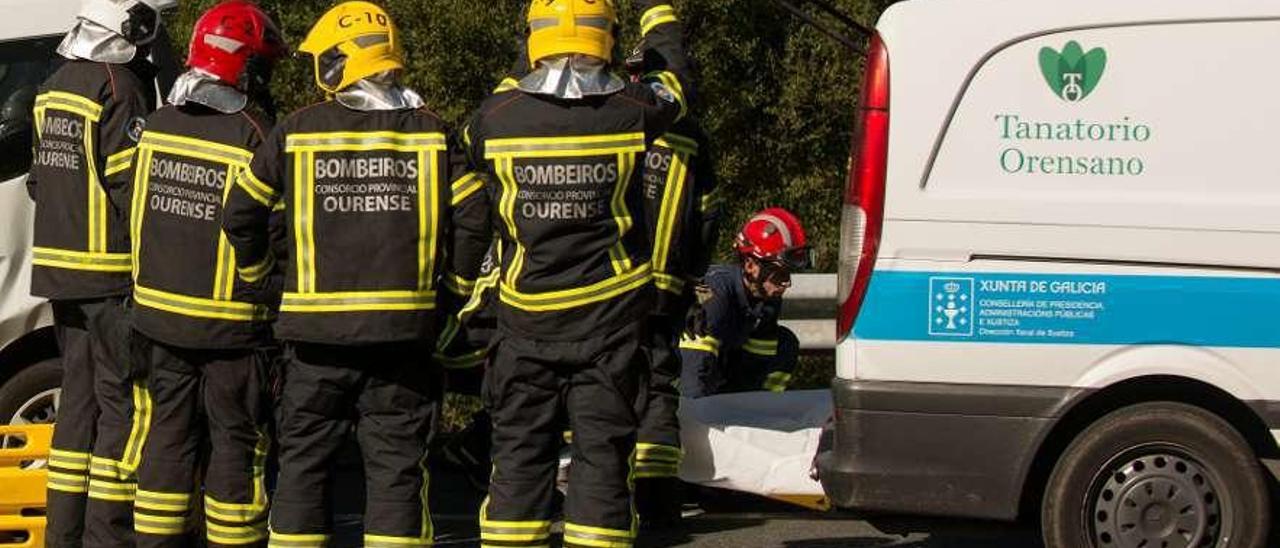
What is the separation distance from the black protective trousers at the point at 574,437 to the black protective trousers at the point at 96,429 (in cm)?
140

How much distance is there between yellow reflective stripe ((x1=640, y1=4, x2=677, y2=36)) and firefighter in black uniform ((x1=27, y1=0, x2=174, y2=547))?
1702mm

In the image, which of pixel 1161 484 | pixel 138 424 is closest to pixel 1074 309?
pixel 1161 484

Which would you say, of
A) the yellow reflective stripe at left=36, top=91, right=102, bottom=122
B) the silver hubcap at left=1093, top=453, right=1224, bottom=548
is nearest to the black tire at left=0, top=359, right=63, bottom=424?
the yellow reflective stripe at left=36, top=91, right=102, bottom=122

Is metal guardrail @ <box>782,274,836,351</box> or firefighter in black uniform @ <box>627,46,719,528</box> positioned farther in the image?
metal guardrail @ <box>782,274,836,351</box>

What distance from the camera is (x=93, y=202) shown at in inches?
303

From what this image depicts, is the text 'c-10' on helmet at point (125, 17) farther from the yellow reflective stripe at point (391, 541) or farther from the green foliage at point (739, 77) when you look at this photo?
the green foliage at point (739, 77)

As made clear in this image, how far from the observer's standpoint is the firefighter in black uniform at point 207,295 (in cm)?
711

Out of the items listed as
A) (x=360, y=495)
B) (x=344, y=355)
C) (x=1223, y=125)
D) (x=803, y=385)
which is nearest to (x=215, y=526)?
(x=344, y=355)

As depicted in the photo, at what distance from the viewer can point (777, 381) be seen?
31.2ft

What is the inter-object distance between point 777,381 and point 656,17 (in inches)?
90.0

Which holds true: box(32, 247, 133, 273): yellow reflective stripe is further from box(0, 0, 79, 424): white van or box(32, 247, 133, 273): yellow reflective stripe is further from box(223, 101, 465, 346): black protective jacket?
box(0, 0, 79, 424): white van

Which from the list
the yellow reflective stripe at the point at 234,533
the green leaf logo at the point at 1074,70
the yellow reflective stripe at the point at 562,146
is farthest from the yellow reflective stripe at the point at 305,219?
the green leaf logo at the point at 1074,70

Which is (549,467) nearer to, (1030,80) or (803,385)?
(1030,80)

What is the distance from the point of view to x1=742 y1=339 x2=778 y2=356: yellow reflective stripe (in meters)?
9.34
